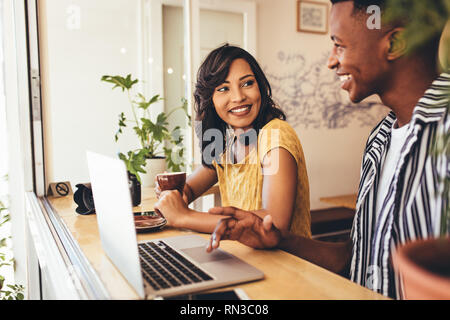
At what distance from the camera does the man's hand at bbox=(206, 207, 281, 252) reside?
914mm

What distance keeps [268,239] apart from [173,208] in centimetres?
34

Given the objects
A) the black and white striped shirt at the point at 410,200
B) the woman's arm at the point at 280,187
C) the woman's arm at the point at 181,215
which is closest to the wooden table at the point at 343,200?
the woman's arm at the point at 280,187

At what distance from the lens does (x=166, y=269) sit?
78 cm

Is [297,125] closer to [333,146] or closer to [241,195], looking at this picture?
[333,146]

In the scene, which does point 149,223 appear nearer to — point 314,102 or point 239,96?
point 239,96

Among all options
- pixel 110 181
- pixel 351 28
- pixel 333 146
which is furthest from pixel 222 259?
pixel 333 146

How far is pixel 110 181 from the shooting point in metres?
0.70

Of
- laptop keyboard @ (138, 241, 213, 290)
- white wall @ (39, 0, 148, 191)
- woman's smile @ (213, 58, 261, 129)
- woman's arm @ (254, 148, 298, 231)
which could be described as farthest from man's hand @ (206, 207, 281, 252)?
white wall @ (39, 0, 148, 191)

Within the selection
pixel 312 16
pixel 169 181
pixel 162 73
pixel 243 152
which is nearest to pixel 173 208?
pixel 169 181

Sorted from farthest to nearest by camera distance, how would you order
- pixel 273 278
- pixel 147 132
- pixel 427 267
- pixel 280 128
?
pixel 147 132 → pixel 280 128 → pixel 273 278 → pixel 427 267

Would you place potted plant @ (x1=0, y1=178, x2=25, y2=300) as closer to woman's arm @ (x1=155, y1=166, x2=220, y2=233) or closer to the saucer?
the saucer

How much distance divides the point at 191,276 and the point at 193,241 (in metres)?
0.27

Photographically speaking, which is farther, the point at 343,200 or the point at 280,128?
the point at 343,200

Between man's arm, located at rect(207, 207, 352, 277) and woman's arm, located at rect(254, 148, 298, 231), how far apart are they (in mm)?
87
